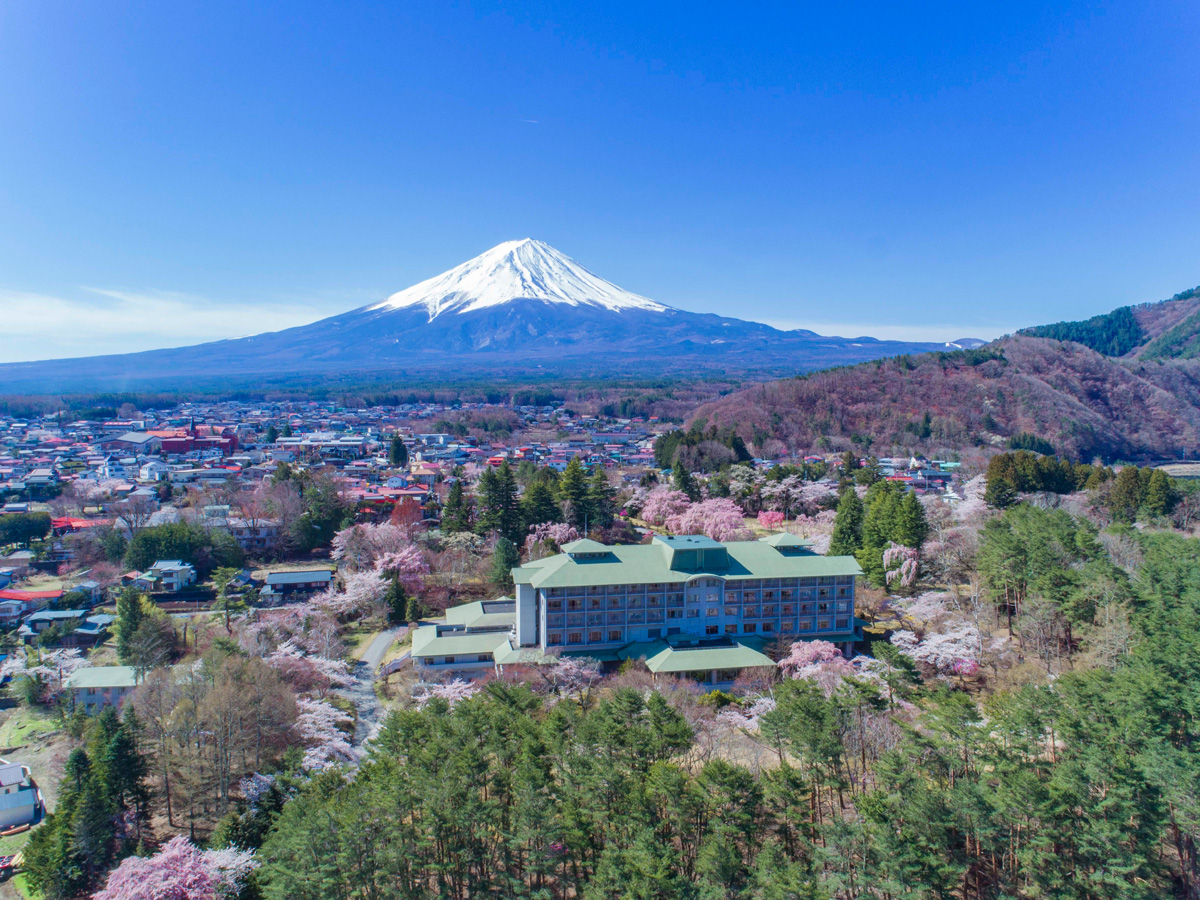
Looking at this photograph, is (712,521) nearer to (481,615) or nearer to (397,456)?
(481,615)

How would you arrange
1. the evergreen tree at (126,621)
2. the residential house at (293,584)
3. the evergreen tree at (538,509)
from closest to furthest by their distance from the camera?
the evergreen tree at (126,621) < the residential house at (293,584) < the evergreen tree at (538,509)

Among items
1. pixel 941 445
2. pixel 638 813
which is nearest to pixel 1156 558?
pixel 638 813

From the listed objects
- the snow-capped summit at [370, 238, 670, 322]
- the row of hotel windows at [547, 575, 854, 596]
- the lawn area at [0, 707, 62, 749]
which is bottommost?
the lawn area at [0, 707, 62, 749]

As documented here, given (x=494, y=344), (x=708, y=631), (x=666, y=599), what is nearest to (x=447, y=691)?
(x=666, y=599)

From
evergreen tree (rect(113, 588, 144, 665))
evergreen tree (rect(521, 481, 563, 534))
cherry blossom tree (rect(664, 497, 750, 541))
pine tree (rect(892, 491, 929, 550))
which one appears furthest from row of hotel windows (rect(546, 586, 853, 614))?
evergreen tree (rect(113, 588, 144, 665))

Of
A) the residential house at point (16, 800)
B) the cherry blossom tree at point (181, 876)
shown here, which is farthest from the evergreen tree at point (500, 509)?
the cherry blossom tree at point (181, 876)

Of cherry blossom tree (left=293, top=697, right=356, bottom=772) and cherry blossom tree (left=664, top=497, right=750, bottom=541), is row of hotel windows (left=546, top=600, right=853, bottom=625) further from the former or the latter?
cherry blossom tree (left=664, top=497, right=750, bottom=541)

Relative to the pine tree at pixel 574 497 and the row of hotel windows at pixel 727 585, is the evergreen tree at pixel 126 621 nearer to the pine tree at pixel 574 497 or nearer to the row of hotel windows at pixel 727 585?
the row of hotel windows at pixel 727 585
